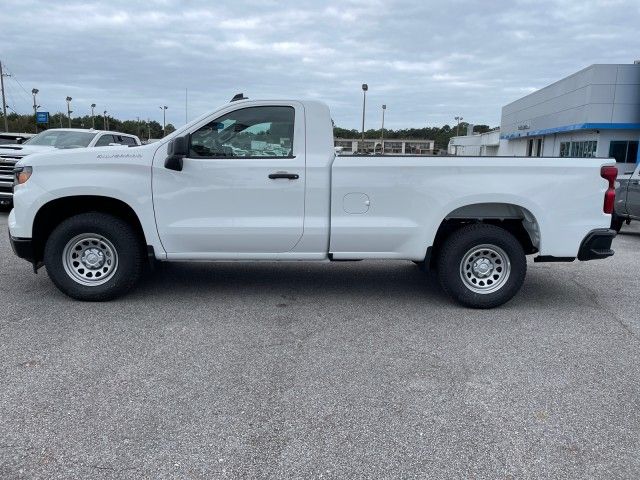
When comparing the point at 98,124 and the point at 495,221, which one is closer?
the point at 495,221

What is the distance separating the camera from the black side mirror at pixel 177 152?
548 centimetres

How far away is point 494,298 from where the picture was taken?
5.95 metres

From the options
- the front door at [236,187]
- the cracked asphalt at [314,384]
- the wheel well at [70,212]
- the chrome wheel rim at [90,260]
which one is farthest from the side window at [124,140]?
the front door at [236,187]

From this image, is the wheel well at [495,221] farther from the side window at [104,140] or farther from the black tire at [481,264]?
the side window at [104,140]

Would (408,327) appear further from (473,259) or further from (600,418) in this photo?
(600,418)

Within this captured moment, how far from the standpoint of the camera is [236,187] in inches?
224

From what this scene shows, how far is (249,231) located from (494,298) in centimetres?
263

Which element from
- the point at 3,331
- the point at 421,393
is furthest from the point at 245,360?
the point at 3,331

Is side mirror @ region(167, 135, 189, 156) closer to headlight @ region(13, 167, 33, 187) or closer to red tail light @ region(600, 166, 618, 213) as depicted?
headlight @ region(13, 167, 33, 187)

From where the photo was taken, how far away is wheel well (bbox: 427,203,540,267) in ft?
19.5

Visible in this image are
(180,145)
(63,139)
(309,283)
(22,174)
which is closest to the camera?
(180,145)

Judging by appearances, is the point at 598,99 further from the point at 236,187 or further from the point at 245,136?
the point at 236,187

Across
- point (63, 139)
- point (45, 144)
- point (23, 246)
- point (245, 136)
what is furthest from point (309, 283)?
point (45, 144)

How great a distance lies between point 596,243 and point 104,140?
10887mm
